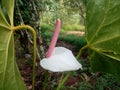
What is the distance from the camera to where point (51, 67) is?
2.23 ft

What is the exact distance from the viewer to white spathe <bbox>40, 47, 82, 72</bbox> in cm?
68

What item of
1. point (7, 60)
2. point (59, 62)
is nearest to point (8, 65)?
point (7, 60)

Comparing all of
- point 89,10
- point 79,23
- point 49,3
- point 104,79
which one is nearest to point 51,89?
point 104,79

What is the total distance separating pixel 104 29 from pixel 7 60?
0.93 feet

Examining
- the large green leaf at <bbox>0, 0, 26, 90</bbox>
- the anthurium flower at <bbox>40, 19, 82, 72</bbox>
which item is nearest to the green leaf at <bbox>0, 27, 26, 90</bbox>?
the large green leaf at <bbox>0, 0, 26, 90</bbox>

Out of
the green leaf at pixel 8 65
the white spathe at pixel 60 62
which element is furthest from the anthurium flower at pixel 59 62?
the green leaf at pixel 8 65

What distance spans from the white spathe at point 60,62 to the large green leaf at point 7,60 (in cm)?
14

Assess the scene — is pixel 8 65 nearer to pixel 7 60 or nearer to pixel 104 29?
pixel 7 60

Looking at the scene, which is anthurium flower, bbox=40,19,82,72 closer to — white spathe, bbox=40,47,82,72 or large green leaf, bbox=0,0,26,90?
white spathe, bbox=40,47,82,72

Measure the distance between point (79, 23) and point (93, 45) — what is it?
45.0 feet

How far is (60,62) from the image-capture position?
0.70 meters

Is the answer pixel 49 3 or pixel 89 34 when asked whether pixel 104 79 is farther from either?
→ pixel 89 34

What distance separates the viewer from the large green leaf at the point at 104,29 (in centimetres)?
84

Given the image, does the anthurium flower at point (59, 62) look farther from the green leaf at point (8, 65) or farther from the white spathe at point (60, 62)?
the green leaf at point (8, 65)
